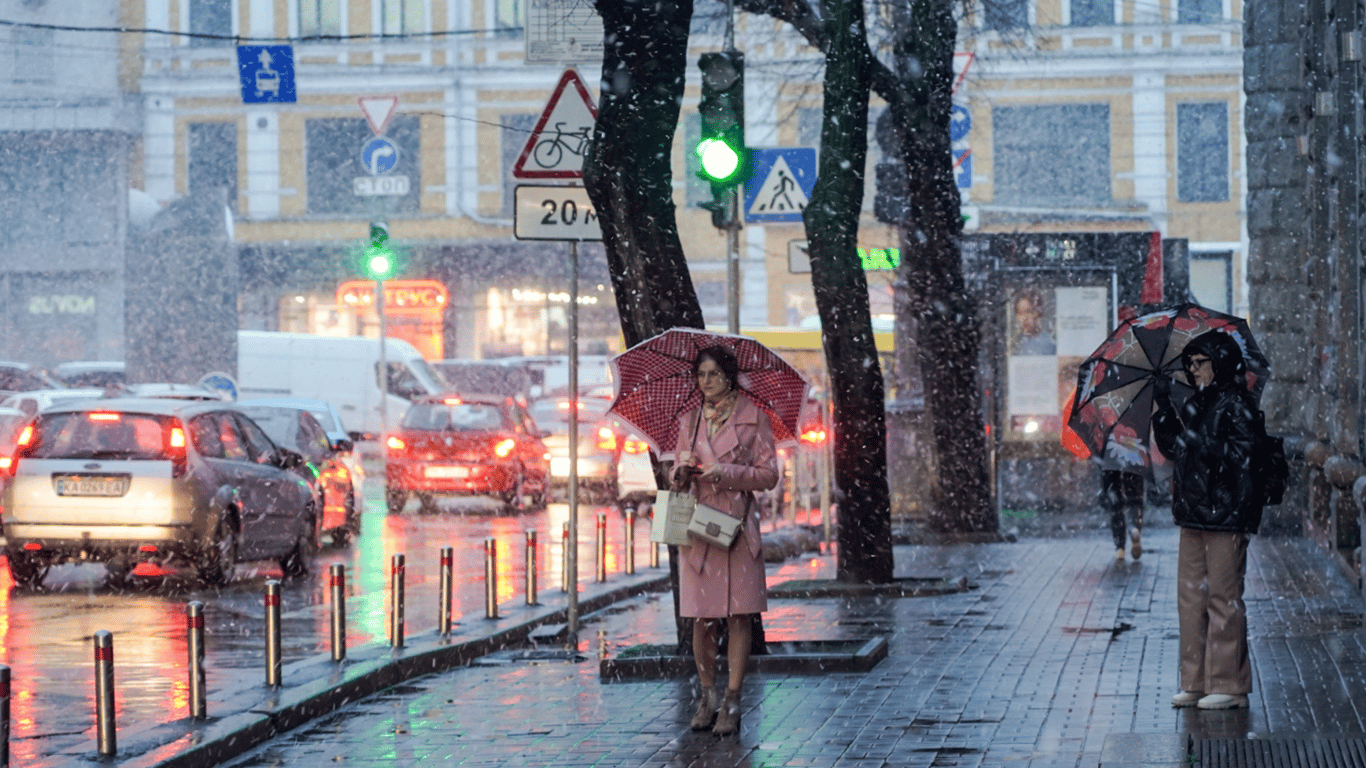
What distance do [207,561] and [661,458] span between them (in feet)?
24.9

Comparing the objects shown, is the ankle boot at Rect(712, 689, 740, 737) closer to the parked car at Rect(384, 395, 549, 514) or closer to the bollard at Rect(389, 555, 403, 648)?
the bollard at Rect(389, 555, 403, 648)

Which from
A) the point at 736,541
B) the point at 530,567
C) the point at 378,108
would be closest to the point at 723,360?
the point at 736,541

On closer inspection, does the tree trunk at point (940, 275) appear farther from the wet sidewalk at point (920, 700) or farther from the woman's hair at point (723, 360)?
the woman's hair at point (723, 360)

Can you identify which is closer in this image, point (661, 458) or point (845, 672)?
point (661, 458)

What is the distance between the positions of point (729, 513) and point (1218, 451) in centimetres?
220

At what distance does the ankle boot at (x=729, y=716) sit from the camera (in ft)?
27.9

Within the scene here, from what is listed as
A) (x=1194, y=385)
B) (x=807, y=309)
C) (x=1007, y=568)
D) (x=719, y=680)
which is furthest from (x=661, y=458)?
(x=807, y=309)

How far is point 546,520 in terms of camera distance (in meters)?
24.8

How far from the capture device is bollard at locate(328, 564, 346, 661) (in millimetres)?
10766

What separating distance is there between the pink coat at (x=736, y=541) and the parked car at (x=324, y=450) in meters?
11.8

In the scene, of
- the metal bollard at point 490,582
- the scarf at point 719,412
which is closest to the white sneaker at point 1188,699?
the scarf at point 719,412

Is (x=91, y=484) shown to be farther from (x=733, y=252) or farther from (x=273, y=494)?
(x=733, y=252)

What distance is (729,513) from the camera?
28.0 ft

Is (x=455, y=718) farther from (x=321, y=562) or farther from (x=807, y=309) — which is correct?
(x=807, y=309)
